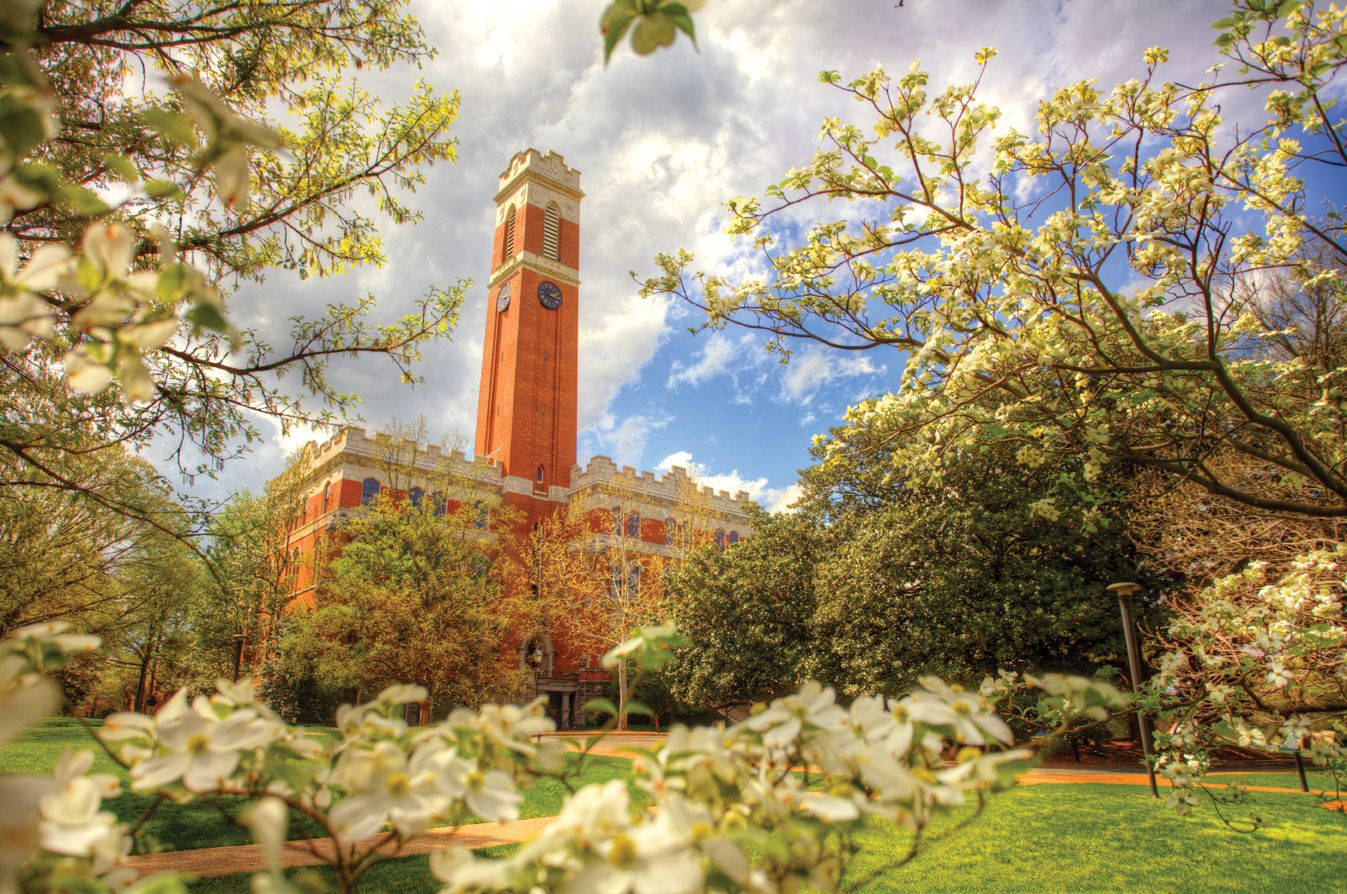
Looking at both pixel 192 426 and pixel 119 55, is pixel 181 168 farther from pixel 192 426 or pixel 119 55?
pixel 192 426

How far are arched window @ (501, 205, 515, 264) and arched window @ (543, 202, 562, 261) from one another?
153 cm

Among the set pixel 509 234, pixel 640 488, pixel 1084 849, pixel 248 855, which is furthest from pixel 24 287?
pixel 509 234

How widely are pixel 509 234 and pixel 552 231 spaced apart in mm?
2056

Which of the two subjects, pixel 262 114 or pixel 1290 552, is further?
pixel 1290 552

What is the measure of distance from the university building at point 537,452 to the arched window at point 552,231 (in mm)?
53

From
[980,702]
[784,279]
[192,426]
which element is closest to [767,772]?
[980,702]

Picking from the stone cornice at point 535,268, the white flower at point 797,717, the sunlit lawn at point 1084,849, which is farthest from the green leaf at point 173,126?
the stone cornice at point 535,268

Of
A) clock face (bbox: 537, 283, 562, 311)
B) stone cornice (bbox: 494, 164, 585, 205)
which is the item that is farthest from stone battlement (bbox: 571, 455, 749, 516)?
stone cornice (bbox: 494, 164, 585, 205)

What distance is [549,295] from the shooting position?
32125 mm

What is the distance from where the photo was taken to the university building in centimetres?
2595

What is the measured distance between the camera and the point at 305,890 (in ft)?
2.83

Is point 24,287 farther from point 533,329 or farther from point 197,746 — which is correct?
point 533,329

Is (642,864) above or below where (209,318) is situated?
below

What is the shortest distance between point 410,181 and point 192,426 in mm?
2479
